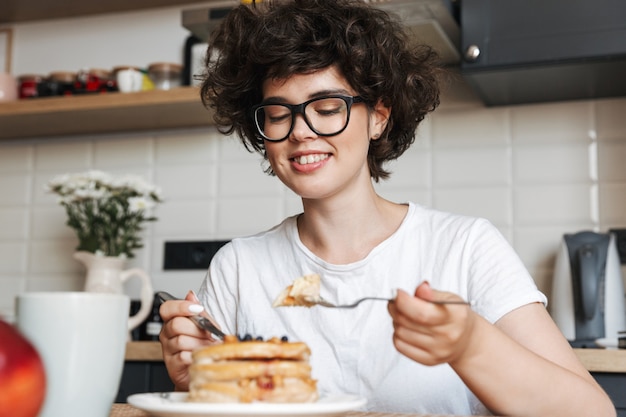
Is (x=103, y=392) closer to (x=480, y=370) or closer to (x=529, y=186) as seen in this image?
(x=480, y=370)

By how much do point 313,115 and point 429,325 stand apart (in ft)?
1.92

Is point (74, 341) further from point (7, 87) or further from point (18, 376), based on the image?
point (7, 87)

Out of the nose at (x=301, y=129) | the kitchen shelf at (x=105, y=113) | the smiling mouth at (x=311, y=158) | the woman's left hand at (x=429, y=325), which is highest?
the kitchen shelf at (x=105, y=113)

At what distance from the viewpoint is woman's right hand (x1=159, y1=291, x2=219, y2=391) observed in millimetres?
1031

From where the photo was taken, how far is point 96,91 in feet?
8.86

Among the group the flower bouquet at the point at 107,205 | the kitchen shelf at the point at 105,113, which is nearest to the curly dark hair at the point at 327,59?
the kitchen shelf at the point at 105,113

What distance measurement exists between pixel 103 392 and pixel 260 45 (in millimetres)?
845

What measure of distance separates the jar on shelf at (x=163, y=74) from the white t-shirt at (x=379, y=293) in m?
1.26

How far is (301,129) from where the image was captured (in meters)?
1.28

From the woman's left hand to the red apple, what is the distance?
37 centimetres

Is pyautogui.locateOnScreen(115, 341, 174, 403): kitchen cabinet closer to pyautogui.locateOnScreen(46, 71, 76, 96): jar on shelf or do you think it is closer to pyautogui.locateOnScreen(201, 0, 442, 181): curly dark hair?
pyautogui.locateOnScreen(201, 0, 442, 181): curly dark hair

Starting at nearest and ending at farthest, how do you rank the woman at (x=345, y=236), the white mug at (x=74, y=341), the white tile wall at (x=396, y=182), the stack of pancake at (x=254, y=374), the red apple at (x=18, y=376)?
1. the red apple at (x=18, y=376)
2. the white mug at (x=74, y=341)
3. the stack of pancake at (x=254, y=374)
4. the woman at (x=345, y=236)
5. the white tile wall at (x=396, y=182)

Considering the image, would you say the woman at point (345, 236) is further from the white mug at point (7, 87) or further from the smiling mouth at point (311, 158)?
the white mug at point (7, 87)

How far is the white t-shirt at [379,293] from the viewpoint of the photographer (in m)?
1.25
